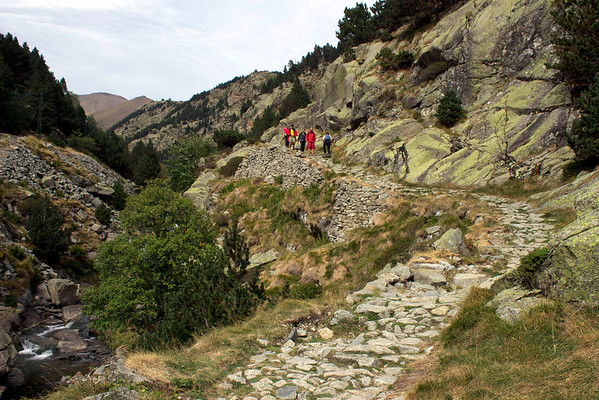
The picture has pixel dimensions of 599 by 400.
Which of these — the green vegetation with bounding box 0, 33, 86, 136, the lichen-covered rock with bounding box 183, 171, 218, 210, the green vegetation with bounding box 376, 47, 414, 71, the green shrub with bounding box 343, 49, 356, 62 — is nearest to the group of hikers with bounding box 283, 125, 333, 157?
the lichen-covered rock with bounding box 183, 171, 218, 210

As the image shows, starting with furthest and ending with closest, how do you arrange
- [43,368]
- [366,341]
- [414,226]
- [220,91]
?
1. [220,91]
2. [43,368]
3. [414,226]
4. [366,341]

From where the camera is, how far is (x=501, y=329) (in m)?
5.24

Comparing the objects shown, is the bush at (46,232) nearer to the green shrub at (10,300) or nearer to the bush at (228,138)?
the green shrub at (10,300)

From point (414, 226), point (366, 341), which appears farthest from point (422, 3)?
point (366, 341)

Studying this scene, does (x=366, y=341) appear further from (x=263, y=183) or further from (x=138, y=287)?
(x=263, y=183)

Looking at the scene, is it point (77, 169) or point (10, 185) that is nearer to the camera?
point (10, 185)

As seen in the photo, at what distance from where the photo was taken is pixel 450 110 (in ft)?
86.0

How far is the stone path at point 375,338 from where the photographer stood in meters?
5.34

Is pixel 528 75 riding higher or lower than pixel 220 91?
lower

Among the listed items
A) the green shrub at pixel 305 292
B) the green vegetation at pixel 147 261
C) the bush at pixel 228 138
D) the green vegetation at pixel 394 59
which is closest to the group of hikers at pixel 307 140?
the green vegetation at pixel 147 261

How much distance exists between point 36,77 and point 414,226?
3239 inches

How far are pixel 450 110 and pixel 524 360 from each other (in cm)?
2470

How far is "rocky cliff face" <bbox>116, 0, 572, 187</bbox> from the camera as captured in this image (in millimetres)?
19391

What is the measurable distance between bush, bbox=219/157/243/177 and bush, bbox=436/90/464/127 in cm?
1823
